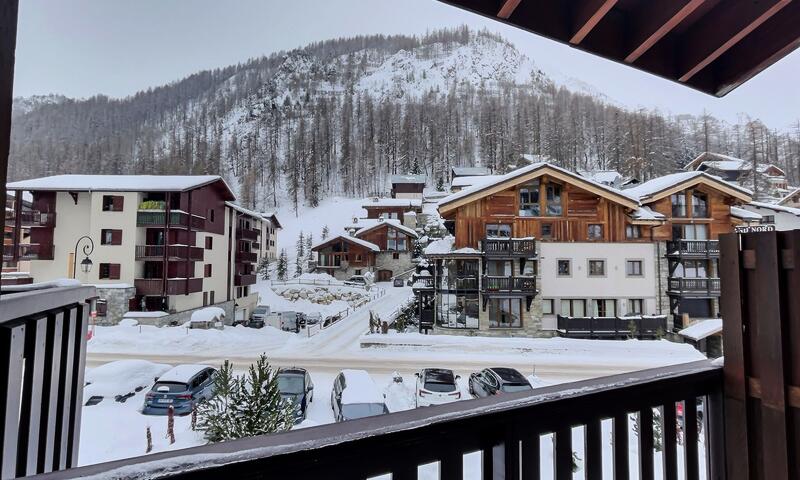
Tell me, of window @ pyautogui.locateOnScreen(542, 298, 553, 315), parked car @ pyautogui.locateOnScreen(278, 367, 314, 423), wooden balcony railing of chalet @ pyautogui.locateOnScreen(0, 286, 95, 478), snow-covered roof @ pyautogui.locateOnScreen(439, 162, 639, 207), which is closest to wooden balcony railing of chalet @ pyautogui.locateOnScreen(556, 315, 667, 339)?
window @ pyautogui.locateOnScreen(542, 298, 553, 315)

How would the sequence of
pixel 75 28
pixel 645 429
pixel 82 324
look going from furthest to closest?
1. pixel 75 28
2. pixel 82 324
3. pixel 645 429

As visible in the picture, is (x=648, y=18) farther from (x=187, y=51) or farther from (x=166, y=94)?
(x=166, y=94)

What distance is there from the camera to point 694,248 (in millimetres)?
10156

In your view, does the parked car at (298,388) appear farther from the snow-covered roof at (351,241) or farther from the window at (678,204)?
the snow-covered roof at (351,241)

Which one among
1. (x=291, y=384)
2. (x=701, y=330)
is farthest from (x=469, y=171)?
(x=291, y=384)

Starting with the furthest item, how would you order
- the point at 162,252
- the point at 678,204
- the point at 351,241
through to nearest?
the point at 351,241, the point at 678,204, the point at 162,252

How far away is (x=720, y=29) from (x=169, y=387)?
5.84m

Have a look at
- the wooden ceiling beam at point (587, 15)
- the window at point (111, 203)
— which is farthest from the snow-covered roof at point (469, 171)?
the wooden ceiling beam at point (587, 15)

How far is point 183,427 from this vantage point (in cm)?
402

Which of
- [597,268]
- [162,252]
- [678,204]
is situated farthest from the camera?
[678,204]

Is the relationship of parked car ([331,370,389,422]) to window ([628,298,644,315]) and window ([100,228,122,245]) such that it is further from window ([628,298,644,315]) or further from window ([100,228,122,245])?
window ([628,298,644,315])

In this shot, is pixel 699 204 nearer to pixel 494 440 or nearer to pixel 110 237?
pixel 494 440

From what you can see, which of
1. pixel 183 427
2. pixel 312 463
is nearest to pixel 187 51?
pixel 183 427

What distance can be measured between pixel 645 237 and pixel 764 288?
37.0 ft
